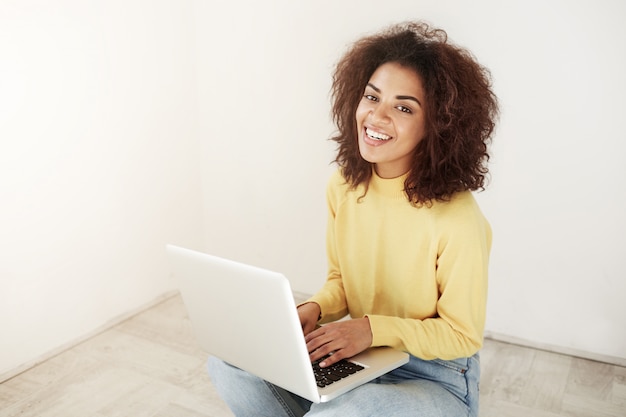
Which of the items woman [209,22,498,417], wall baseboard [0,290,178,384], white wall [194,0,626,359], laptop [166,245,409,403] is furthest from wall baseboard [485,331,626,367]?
wall baseboard [0,290,178,384]

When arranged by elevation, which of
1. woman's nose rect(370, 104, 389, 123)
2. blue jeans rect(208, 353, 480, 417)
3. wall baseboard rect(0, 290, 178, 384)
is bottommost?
wall baseboard rect(0, 290, 178, 384)

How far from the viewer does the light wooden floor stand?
191 cm

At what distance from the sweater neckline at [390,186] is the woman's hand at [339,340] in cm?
31

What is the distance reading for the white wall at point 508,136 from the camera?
82.8 inches

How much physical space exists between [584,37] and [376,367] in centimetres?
143

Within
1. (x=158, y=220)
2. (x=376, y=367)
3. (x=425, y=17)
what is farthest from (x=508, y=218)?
(x=158, y=220)

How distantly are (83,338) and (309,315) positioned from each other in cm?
127

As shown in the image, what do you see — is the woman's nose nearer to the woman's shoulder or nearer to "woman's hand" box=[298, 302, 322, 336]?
the woman's shoulder

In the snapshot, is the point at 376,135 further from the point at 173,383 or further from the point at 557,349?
the point at 557,349

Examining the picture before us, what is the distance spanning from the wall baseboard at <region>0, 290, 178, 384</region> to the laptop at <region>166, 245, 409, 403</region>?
3.57 ft

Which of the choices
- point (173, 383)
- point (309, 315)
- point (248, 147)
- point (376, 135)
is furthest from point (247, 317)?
point (248, 147)

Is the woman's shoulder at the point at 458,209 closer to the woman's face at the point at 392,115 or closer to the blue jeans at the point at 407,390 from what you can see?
the woman's face at the point at 392,115

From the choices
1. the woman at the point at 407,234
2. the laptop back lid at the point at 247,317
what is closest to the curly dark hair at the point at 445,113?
the woman at the point at 407,234

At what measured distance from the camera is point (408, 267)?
4.58 ft
